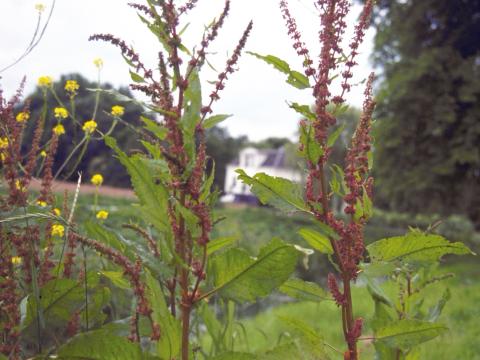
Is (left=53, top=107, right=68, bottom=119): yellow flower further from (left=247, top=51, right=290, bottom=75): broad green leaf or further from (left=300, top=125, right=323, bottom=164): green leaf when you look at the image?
(left=300, top=125, right=323, bottom=164): green leaf

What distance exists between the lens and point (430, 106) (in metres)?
16.5

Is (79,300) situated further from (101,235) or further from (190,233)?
(190,233)

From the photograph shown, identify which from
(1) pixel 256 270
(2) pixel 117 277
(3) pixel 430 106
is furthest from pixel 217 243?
(3) pixel 430 106

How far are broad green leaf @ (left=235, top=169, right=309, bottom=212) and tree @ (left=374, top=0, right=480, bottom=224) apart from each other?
15103 millimetres

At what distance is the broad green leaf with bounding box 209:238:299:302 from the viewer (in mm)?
956

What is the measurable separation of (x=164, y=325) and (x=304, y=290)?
38cm

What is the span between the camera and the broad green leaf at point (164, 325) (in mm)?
906

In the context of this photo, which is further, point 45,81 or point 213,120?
point 45,81

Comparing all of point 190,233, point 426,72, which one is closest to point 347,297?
point 190,233

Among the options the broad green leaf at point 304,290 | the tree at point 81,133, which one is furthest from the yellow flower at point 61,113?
the broad green leaf at point 304,290

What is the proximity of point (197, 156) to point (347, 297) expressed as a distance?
419mm

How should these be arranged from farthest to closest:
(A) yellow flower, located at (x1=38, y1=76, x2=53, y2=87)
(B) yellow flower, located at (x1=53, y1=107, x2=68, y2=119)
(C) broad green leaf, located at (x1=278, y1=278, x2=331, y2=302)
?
(A) yellow flower, located at (x1=38, y1=76, x2=53, y2=87) → (B) yellow flower, located at (x1=53, y1=107, x2=68, y2=119) → (C) broad green leaf, located at (x1=278, y1=278, x2=331, y2=302)

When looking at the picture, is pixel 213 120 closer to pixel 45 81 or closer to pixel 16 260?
pixel 16 260

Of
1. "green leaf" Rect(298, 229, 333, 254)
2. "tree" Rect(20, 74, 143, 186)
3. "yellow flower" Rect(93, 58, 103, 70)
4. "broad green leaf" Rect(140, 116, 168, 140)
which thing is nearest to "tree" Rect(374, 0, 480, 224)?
"tree" Rect(20, 74, 143, 186)
